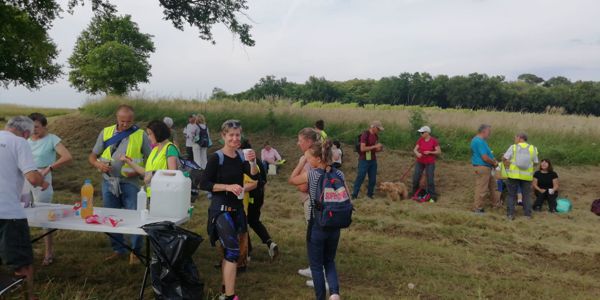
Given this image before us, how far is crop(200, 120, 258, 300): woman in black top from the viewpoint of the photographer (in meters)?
3.96

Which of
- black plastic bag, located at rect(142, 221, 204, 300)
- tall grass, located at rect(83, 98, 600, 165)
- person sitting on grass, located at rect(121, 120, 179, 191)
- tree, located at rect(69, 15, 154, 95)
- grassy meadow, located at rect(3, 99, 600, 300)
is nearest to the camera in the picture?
black plastic bag, located at rect(142, 221, 204, 300)

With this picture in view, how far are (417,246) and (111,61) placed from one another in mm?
43661

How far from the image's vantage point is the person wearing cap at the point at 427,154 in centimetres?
1049

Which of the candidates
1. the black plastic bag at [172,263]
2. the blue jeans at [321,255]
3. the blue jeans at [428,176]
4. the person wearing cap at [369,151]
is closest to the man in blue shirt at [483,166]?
the blue jeans at [428,176]

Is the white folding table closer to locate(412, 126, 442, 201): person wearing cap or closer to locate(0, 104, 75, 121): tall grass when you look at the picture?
locate(412, 126, 442, 201): person wearing cap

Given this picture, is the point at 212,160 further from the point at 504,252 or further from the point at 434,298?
the point at 504,252

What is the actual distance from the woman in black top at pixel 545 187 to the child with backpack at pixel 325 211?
7.85 meters

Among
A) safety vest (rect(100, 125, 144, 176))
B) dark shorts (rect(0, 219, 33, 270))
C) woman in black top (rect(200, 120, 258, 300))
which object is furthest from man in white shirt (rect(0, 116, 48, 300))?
woman in black top (rect(200, 120, 258, 300))

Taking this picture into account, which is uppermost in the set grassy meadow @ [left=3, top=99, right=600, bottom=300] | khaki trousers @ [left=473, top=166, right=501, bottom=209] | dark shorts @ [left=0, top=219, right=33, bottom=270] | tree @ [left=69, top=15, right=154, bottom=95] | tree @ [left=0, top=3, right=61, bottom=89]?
tree @ [left=69, top=15, right=154, bottom=95]

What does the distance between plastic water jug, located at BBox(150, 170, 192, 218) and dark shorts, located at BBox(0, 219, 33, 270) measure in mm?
1026

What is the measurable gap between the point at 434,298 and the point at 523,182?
560 cm

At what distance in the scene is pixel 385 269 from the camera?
18.4 ft

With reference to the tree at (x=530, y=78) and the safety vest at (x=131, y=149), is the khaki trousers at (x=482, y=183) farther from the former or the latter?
the tree at (x=530, y=78)

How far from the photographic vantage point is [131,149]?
496cm
